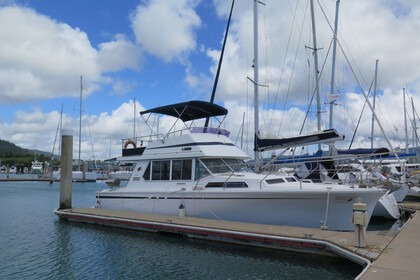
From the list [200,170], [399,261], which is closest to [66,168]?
[200,170]

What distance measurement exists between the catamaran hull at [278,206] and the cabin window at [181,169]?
2.54 ft

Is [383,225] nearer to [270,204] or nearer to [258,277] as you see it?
[270,204]

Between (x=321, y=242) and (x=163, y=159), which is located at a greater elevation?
(x=163, y=159)

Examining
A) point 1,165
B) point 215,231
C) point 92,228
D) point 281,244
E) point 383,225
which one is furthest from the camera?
point 1,165

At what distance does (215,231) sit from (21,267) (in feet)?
17.7

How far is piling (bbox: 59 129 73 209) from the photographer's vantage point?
18.0m

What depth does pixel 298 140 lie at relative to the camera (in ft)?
48.4

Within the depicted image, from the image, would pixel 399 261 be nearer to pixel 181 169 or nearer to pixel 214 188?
pixel 214 188

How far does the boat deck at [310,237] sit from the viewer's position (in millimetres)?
7737

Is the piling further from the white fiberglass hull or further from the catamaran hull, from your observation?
the white fiberglass hull

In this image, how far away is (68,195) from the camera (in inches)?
718

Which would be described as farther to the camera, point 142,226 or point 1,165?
point 1,165

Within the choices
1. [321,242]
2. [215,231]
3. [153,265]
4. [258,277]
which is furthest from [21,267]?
[321,242]

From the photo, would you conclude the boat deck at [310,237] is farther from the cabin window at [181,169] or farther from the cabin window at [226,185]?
the cabin window at [181,169]
